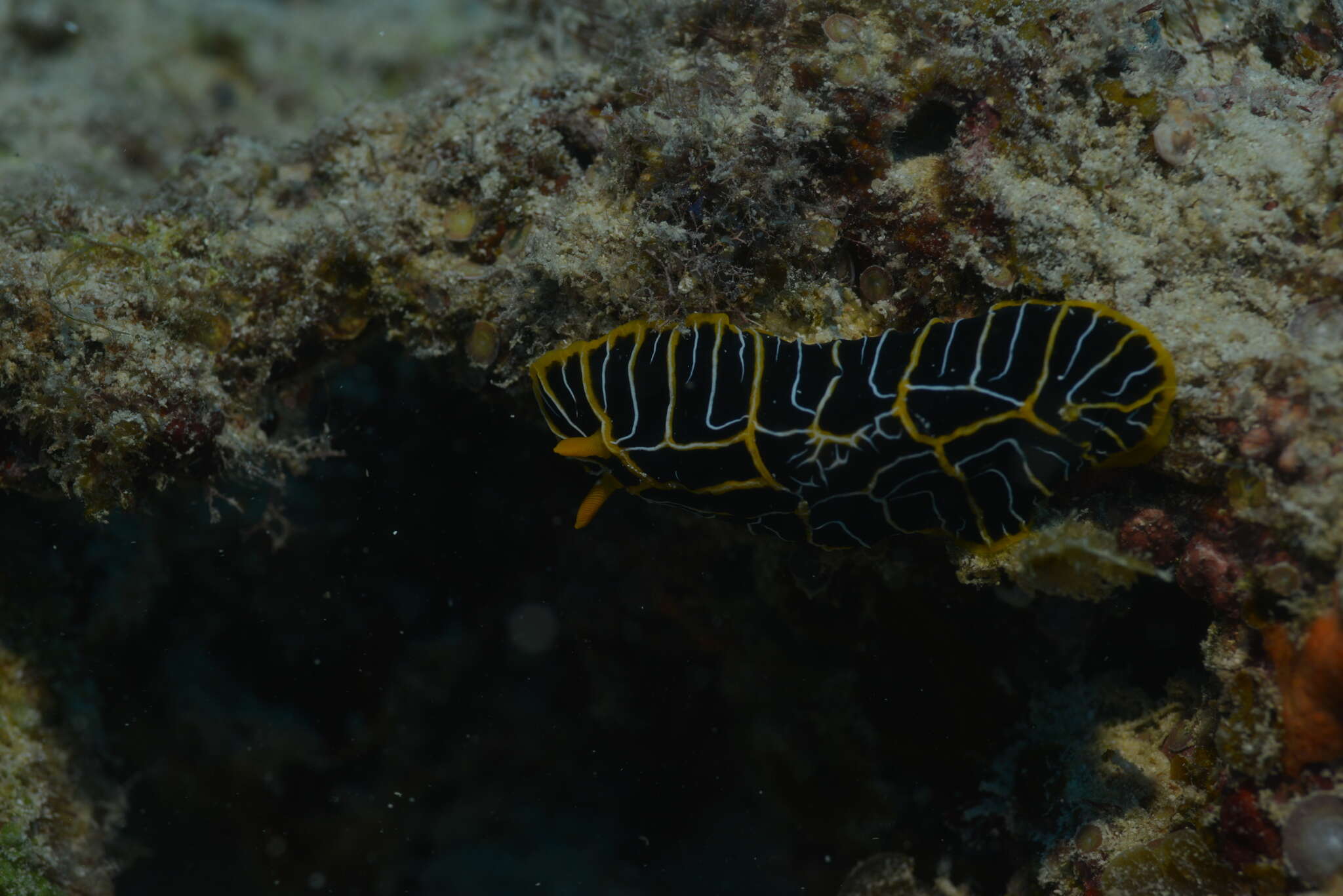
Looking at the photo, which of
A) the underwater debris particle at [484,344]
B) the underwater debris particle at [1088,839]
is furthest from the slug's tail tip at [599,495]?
the underwater debris particle at [1088,839]

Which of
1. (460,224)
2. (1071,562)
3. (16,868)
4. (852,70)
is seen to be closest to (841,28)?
(852,70)

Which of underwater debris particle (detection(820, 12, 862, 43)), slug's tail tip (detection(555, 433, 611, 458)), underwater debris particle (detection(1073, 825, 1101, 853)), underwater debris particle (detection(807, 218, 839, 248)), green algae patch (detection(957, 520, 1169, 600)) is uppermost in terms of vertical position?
underwater debris particle (detection(820, 12, 862, 43))

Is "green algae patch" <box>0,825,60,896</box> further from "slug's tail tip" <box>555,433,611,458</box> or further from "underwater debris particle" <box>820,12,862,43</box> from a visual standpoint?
"underwater debris particle" <box>820,12,862,43</box>

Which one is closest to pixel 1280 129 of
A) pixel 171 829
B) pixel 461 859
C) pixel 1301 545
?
pixel 1301 545

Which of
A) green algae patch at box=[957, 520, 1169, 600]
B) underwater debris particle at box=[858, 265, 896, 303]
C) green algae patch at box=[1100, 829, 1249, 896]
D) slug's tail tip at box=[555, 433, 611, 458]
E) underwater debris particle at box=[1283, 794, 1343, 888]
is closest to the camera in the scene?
underwater debris particle at box=[1283, 794, 1343, 888]

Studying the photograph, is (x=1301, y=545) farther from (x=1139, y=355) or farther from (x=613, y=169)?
(x=613, y=169)

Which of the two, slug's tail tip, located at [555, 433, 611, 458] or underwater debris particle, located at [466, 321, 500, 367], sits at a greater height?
underwater debris particle, located at [466, 321, 500, 367]

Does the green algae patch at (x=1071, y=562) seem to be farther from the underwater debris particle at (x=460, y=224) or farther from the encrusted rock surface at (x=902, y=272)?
the underwater debris particle at (x=460, y=224)

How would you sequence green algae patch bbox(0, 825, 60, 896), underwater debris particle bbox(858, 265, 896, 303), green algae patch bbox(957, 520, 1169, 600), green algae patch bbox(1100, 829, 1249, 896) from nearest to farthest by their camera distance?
green algae patch bbox(957, 520, 1169, 600)
green algae patch bbox(1100, 829, 1249, 896)
underwater debris particle bbox(858, 265, 896, 303)
green algae patch bbox(0, 825, 60, 896)

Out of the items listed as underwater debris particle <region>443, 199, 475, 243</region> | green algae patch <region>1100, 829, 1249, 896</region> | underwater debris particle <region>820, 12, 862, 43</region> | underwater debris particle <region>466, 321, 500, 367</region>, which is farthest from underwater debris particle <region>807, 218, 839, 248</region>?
green algae patch <region>1100, 829, 1249, 896</region>

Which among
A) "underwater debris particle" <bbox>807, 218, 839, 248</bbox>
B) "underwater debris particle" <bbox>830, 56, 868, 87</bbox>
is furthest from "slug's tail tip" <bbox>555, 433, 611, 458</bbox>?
"underwater debris particle" <bbox>830, 56, 868, 87</bbox>

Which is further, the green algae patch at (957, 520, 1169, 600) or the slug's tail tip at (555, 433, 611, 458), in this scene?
the slug's tail tip at (555, 433, 611, 458)
